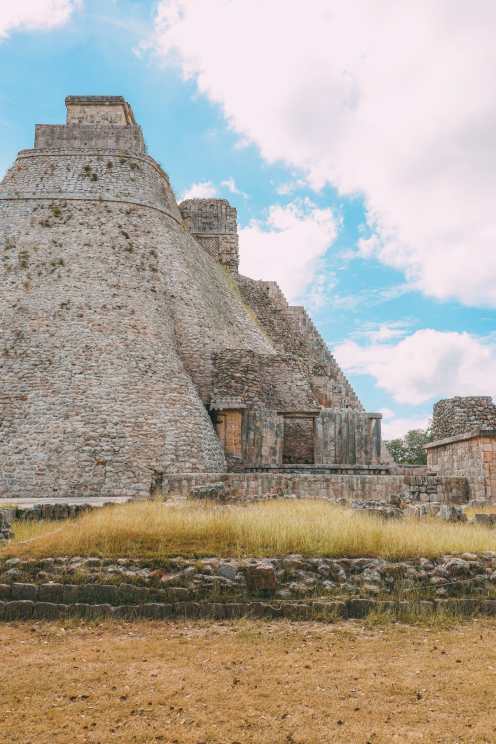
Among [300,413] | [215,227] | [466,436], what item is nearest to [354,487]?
[466,436]

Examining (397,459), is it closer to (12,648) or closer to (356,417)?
(356,417)

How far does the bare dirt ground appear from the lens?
3721 millimetres

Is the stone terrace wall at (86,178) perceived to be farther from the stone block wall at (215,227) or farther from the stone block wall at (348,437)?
the stone block wall at (348,437)

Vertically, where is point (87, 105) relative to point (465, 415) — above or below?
above

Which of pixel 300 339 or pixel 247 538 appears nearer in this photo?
pixel 247 538

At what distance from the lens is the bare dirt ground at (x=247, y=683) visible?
3.72 meters

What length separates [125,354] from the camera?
57.9ft

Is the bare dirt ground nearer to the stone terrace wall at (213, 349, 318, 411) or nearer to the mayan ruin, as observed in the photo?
the mayan ruin

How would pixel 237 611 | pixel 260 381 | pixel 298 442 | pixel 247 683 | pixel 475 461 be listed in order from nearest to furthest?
pixel 247 683
pixel 237 611
pixel 475 461
pixel 260 381
pixel 298 442

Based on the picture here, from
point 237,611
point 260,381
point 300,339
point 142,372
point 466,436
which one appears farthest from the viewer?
point 300,339

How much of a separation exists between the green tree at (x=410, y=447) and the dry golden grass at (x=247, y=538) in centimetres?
3737

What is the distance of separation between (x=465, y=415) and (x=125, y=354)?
925 cm

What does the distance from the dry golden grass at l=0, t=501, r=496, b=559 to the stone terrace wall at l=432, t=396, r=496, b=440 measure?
26.7 ft

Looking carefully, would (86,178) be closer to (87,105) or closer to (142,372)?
(87,105)
